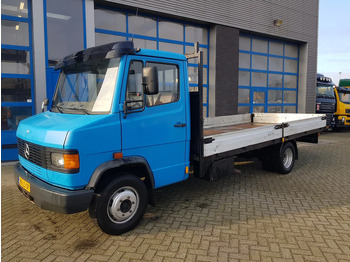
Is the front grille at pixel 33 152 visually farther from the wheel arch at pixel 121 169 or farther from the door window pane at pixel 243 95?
the door window pane at pixel 243 95

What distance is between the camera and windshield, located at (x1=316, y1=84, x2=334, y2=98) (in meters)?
15.3

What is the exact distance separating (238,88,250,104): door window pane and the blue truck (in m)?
8.95

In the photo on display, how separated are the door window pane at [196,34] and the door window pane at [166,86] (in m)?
7.76

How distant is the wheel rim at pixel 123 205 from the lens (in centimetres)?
342

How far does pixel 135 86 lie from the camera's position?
352cm

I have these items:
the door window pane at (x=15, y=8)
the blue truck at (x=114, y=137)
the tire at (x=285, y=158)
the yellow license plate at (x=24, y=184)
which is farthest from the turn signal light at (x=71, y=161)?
the door window pane at (x=15, y=8)

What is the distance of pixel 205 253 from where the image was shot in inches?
124

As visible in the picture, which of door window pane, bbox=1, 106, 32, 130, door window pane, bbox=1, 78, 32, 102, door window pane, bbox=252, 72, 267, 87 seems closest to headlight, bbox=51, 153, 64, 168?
door window pane, bbox=1, 106, 32, 130

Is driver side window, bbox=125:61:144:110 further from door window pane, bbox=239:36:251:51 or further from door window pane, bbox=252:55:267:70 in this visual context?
door window pane, bbox=252:55:267:70

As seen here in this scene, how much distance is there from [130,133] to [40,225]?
188 cm

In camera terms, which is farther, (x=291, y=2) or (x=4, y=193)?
(x=291, y=2)

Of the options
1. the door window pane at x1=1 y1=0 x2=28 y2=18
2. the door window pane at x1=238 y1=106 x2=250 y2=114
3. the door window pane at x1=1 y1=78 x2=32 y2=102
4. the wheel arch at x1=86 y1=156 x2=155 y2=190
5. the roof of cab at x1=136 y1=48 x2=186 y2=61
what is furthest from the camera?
the door window pane at x1=238 y1=106 x2=250 y2=114

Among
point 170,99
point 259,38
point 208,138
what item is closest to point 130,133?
point 170,99

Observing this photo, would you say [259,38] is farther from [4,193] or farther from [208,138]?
[4,193]
